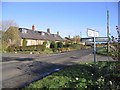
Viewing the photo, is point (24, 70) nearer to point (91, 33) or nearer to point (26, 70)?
point (26, 70)

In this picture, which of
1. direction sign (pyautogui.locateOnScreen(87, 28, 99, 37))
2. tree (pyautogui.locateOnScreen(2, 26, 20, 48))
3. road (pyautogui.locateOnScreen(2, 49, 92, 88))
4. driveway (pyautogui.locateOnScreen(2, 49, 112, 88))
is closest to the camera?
road (pyautogui.locateOnScreen(2, 49, 92, 88))

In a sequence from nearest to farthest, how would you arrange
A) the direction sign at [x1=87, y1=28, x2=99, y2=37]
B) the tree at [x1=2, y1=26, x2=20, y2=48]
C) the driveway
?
the driveway
the direction sign at [x1=87, y1=28, x2=99, y2=37]
the tree at [x1=2, y1=26, x2=20, y2=48]

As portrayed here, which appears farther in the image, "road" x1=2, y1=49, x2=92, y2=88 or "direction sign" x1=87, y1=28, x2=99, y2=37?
"direction sign" x1=87, y1=28, x2=99, y2=37

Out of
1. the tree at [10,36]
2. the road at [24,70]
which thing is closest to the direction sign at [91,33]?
the road at [24,70]

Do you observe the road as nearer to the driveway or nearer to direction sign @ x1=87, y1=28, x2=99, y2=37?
the driveway

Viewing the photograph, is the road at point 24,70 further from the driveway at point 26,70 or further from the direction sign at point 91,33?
the direction sign at point 91,33

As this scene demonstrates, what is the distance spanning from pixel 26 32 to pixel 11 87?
58857mm

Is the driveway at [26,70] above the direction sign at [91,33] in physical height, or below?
below

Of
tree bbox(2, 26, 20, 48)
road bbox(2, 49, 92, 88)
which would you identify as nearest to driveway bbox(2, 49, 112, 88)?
road bbox(2, 49, 92, 88)

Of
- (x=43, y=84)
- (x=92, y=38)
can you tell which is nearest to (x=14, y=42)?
(x=92, y=38)

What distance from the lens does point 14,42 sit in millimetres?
55000

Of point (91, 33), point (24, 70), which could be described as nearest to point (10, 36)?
point (24, 70)

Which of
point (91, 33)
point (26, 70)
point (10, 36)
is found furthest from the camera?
point (10, 36)

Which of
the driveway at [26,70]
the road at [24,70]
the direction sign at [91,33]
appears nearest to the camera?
the road at [24,70]
